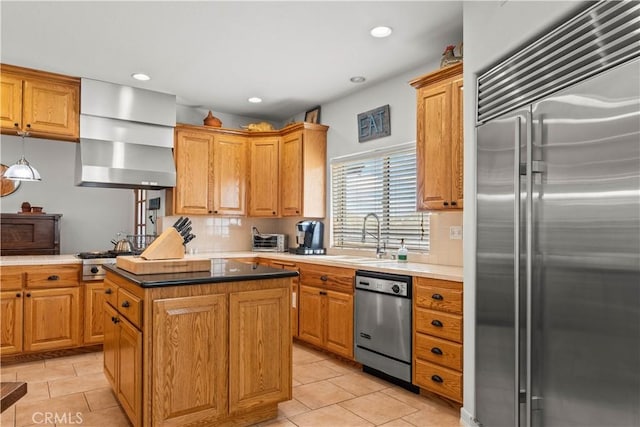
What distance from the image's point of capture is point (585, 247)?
5.43 feet

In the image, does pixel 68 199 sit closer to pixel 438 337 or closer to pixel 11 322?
pixel 11 322

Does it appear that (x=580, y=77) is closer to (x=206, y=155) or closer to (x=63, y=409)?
(x=63, y=409)

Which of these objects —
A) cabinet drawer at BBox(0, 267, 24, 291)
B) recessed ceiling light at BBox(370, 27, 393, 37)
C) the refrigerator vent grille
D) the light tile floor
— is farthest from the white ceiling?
the light tile floor

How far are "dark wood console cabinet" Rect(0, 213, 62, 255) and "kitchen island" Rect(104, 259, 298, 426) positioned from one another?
3103 millimetres

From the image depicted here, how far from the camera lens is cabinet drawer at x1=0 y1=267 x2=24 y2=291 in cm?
372

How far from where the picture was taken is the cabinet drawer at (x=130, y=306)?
226cm

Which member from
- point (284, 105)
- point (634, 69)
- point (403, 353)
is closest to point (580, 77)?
point (634, 69)

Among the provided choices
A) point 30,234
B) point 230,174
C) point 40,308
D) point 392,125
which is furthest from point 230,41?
point 30,234

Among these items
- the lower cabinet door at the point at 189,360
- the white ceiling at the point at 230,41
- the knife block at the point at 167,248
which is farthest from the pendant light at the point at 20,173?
the lower cabinet door at the point at 189,360

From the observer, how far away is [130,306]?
242cm

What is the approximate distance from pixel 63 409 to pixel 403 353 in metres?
2.34

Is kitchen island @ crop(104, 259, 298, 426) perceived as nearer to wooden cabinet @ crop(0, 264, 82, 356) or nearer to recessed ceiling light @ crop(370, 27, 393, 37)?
wooden cabinet @ crop(0, 264, 82, 356)

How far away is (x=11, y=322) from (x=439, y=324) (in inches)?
141

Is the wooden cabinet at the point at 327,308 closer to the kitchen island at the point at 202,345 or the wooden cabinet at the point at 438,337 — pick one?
the wooden cabinet at the point at 438,337
